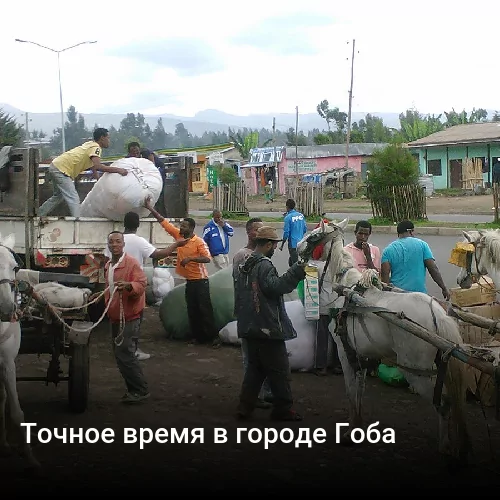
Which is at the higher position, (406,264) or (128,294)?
(406,264)

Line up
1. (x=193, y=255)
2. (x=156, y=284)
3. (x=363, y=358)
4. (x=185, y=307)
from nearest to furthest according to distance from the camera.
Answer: (x=363, y=358) < (x=193, y=255) < (x=185, y=307) < (x=156, y=284)

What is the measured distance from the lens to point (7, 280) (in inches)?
219

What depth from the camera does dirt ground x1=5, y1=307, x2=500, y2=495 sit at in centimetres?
536

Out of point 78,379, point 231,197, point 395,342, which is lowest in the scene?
point 78,379

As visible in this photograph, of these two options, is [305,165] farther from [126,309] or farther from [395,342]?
[395,342]

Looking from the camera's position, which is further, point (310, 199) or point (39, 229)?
point (310, 199)

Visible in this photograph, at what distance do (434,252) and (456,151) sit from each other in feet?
93.2

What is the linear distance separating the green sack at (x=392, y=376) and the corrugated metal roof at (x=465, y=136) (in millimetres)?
36095

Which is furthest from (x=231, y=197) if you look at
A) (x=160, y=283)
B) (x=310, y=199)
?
(x=160, y=283)

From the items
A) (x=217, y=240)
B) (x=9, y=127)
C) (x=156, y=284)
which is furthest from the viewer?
(x=9, y=127)

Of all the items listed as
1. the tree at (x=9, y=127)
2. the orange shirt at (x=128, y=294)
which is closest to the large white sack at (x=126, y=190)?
the orange shirt at (x=128, y=294)

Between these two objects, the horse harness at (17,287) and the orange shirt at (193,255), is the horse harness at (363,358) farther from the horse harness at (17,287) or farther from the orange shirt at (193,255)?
the orange shirt at (193,255)

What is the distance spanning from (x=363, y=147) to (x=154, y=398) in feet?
165

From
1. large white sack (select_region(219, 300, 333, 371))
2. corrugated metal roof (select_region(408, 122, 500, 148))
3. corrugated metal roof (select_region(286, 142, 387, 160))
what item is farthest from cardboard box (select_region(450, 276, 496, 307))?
corrugated metal roof (select_region(286, 142, 387, 160))
